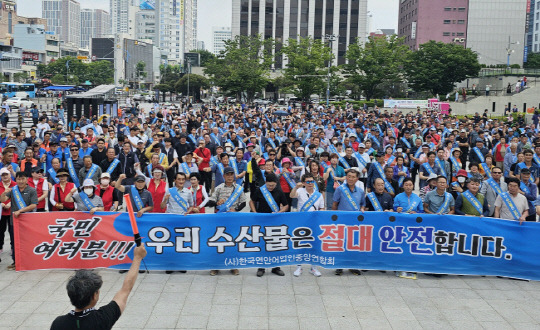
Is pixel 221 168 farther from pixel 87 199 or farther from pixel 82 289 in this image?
pixel 82 289

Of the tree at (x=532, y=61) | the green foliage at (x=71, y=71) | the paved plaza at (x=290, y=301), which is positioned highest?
the tree at (x=532, y=61)

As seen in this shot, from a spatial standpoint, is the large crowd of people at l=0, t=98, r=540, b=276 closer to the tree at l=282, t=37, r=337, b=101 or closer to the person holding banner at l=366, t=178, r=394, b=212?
the person holding banner at l=366, t=178, r=394, b=212

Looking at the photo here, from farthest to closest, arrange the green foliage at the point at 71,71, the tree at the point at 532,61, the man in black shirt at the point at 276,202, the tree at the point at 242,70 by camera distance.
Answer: the green foliage at the point at 71,71, the tree at the point at 532,61, the tree at the point at 242,70, the man in black shirt at the point at 276,202

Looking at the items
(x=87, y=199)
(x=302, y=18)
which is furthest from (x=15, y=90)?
(x=87, y=199)

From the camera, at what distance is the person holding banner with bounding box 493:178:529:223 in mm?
8664

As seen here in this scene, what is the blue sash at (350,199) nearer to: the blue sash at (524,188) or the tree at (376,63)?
the blue sash at (524,188)

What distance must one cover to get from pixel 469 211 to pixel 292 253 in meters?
3.03

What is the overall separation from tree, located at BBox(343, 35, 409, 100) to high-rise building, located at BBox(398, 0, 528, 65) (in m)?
35.7

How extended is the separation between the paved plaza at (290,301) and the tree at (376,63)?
49795 mm

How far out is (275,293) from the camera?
785cm

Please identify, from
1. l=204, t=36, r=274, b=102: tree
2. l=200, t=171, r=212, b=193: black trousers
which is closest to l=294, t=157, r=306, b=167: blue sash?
l=200, t=171, r=212, b=193: black trousers

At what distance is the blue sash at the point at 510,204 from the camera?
864 centimetres

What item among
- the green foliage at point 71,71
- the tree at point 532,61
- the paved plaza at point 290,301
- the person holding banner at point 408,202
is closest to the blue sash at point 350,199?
the person holding banner at point 408,202

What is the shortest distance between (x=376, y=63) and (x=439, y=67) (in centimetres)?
771
